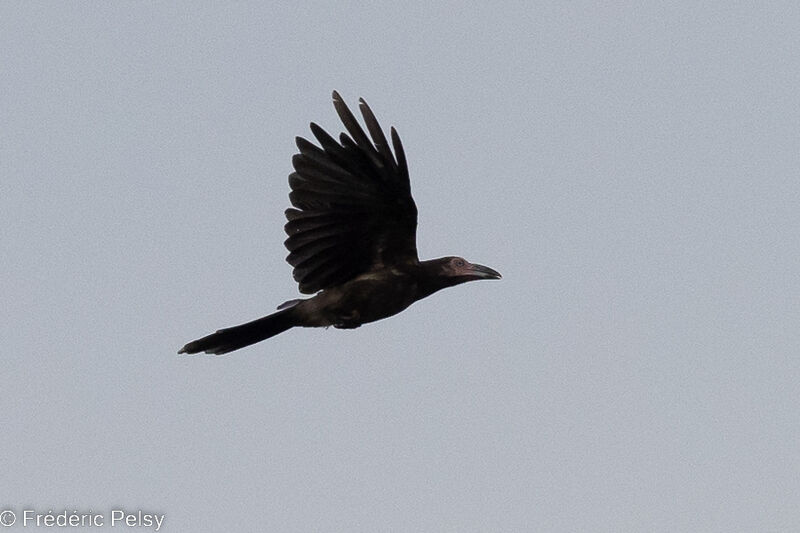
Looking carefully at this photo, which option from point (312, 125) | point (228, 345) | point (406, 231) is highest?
point (312, 125)

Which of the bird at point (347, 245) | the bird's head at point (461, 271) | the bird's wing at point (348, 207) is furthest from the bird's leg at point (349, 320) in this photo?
the bird's head at point (461, 271)

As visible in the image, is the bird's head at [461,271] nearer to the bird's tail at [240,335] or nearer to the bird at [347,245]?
the bird at [347,245]

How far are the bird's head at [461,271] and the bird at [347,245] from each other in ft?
0.04

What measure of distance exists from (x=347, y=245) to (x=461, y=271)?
0.95m

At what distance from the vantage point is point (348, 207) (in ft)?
39.2

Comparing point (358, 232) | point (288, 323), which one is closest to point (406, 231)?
point (358, 232)

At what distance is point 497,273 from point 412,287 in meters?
0.80

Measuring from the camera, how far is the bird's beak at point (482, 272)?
1247cm

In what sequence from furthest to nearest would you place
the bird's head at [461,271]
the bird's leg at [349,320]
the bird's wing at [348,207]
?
the bird's head at [461,271], the bird's leg at [349,320], the bird's wing at [348,207]

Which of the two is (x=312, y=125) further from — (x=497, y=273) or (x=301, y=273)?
(x=497, y=273)

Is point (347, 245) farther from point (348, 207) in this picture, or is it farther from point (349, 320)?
point (349, 320)

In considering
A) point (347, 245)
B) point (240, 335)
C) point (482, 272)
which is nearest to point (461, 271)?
point (482, 272)

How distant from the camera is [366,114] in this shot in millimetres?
11609

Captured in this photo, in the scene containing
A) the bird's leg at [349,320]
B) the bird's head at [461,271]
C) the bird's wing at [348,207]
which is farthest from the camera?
the bird's head at [461,271]
